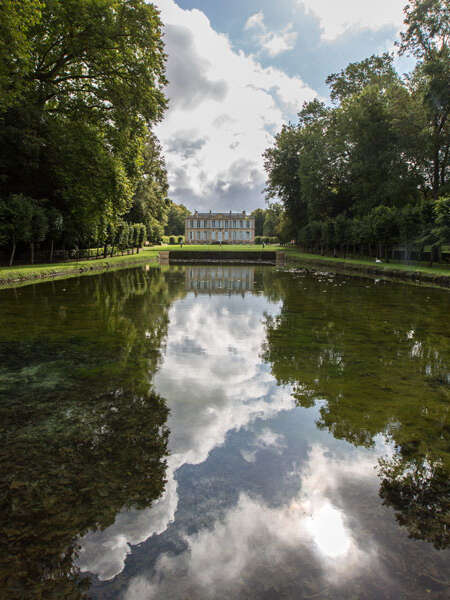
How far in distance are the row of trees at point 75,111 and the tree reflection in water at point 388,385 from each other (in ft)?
50.2

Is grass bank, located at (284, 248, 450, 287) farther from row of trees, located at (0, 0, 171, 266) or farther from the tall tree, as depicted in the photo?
row of trees, located at (0, 0, 171, 266)

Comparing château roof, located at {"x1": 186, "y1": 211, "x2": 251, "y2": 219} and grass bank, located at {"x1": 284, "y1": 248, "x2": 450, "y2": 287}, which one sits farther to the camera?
château roof, located at {"x1": 186, "y1": 211, "x2": 251, "y2": 219}

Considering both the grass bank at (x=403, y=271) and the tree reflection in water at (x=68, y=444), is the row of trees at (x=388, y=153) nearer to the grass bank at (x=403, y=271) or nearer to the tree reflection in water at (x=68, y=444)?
the grass bank at (x=403, y=271)

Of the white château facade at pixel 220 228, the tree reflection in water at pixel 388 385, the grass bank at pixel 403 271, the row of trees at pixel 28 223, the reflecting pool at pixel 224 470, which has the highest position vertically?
the white château facade at pixel 220 228

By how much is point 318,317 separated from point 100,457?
6.13 metres

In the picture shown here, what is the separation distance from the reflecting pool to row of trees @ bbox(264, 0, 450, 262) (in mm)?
17324

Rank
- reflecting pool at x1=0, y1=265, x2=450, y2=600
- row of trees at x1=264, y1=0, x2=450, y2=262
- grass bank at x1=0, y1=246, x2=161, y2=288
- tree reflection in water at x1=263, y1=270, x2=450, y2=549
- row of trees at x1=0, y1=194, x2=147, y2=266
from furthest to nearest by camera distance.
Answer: row of trees at x1=264, y1=0, x2=450, y2=262 → row of trees at x1=0, y1=194, x2=147, y2=266 → grass bank at x1=0, y1=246, x2=161, y2=288 → tree reflection in water at x1=263, y1=270, x2=450, y2=549 → reflecting pool at x1=0, y1=265, x2=450, y2=600

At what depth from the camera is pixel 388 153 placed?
A: 27.2 meters

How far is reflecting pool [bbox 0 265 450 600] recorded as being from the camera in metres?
1.77

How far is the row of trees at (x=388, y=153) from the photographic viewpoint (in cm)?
2295

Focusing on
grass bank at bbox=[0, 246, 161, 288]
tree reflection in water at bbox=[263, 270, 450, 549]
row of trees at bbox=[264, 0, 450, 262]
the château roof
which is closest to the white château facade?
the château roof

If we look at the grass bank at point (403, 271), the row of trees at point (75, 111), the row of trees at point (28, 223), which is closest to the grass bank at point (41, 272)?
the row of trees at point (28, 223)

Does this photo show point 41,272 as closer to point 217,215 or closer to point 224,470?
point 224,470

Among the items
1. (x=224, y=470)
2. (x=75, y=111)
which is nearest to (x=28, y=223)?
(x=75, y=111)
